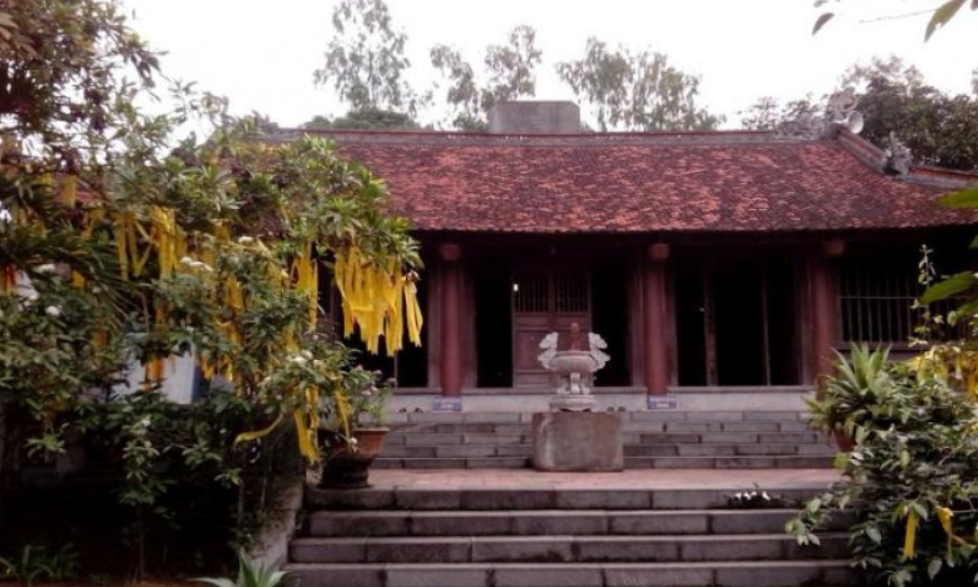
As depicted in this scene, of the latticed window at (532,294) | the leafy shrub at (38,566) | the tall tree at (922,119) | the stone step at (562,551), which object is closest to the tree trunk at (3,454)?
the leafy shrub at (38,566)

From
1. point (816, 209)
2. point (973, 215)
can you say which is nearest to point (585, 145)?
point (816, 209)

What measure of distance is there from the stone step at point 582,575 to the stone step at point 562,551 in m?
0.15

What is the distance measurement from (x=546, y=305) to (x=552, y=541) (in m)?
7.66

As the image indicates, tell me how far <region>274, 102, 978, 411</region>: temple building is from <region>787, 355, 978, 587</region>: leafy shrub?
5.95m

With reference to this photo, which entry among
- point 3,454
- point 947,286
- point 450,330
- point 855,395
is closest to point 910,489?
point 855,395

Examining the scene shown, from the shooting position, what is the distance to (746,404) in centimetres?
1301

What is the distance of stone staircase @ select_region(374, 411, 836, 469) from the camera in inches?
383

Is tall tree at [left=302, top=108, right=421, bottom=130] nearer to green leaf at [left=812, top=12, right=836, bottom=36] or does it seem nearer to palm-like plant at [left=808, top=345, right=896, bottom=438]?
palm-like plant at [left=808, top=345, right=896, bottom=438]

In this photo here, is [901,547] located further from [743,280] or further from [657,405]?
[743,280]

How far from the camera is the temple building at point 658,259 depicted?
40.9 feet

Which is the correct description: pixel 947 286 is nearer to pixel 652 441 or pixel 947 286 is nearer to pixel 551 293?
pixel 652 441

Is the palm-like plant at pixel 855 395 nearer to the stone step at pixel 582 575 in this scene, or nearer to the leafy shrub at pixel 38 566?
the stone step at pixel 582 575

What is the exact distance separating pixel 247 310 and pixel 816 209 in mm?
9086

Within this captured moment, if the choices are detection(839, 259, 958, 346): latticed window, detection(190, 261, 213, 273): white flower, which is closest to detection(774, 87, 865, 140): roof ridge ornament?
detection(839, 259, 958, 346): latticed window
